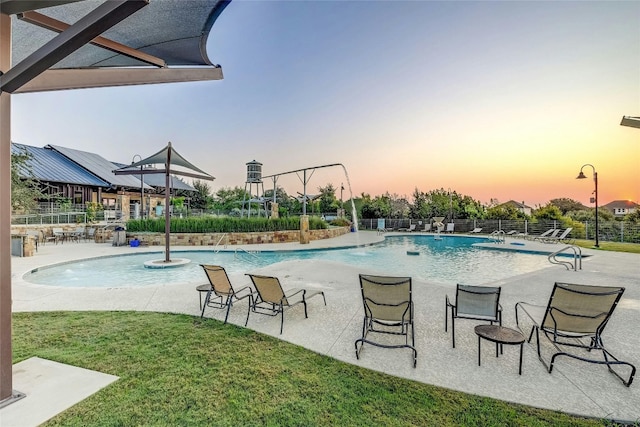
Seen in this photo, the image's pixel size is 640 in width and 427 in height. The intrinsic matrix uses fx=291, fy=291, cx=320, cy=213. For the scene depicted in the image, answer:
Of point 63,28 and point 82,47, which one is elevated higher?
point 82,47

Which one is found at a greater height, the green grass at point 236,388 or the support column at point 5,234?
the support column at point 5,234

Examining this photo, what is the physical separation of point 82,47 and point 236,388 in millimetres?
4500

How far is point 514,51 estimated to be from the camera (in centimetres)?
1098

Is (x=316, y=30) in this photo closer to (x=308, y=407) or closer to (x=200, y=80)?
(x=200, y=80)

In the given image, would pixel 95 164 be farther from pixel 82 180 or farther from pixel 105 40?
pixel 105 40

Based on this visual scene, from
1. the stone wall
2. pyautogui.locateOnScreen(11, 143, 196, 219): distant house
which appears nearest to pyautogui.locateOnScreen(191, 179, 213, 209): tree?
pyautogui.locateOnScreen(11, 143, 196, 219): distant house

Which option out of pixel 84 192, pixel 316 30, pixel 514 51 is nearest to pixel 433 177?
pixel 514 51

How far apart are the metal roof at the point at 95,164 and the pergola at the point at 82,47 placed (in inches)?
1019

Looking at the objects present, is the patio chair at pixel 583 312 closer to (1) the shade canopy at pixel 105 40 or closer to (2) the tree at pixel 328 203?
(1) the shade canopy at pixel 105 40

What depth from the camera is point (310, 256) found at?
12.9 metres

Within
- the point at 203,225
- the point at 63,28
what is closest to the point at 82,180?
the point at 203,225

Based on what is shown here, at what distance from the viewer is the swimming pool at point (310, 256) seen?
7934 mm

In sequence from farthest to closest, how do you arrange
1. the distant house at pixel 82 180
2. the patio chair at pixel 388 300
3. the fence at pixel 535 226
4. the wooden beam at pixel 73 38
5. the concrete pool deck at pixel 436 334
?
1. the distant house at pixel 82 180
2. the fence at pixel 535 226
3. the patio chair at pixel 388 300
4. the concrete pool deck at pixel 436 334
5. the wooden beam at pixel 73 38

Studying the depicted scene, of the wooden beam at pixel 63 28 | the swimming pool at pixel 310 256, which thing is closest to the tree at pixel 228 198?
the swimming pool at pixel 310 256
